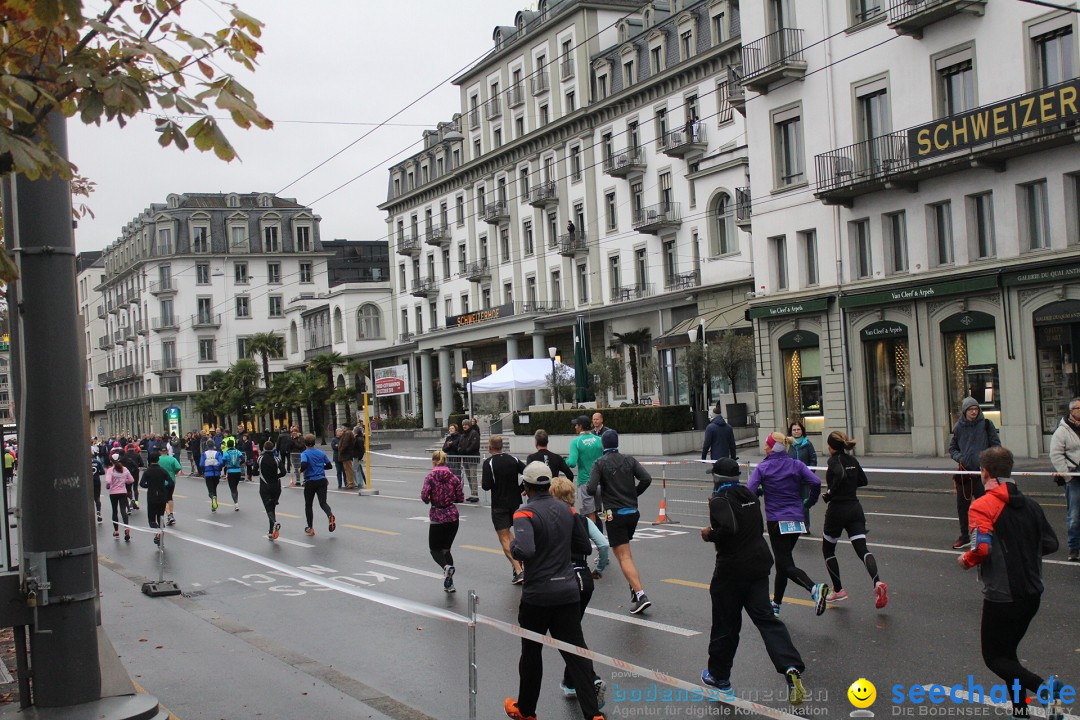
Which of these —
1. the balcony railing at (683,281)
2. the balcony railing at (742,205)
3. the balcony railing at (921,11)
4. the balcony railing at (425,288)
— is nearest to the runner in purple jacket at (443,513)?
the balcony railing at (921,11)

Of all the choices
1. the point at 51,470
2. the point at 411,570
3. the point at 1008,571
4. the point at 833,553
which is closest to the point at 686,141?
the point at 411,570

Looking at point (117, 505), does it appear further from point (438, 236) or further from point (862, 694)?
point (438, 236)

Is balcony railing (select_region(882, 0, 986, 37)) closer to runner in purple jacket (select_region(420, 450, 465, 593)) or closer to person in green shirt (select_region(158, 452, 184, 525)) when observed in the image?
runner in purple jacket (select_region(420, 450, 465, 593))

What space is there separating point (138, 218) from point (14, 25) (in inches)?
4095

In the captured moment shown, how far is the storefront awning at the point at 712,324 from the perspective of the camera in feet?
126

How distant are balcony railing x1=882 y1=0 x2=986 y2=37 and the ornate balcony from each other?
77.4 metres

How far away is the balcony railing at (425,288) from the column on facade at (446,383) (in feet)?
13.4

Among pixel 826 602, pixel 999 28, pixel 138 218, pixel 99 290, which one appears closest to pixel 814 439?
pixel 999 28

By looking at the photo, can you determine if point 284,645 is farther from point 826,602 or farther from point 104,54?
point 104,54

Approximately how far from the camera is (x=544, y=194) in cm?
5312

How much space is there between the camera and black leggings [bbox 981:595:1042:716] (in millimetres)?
6227

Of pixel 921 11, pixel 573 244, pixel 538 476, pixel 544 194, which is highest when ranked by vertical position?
pixel 544 194

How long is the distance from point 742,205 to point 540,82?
18640 mm

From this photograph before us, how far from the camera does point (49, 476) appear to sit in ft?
20.8
